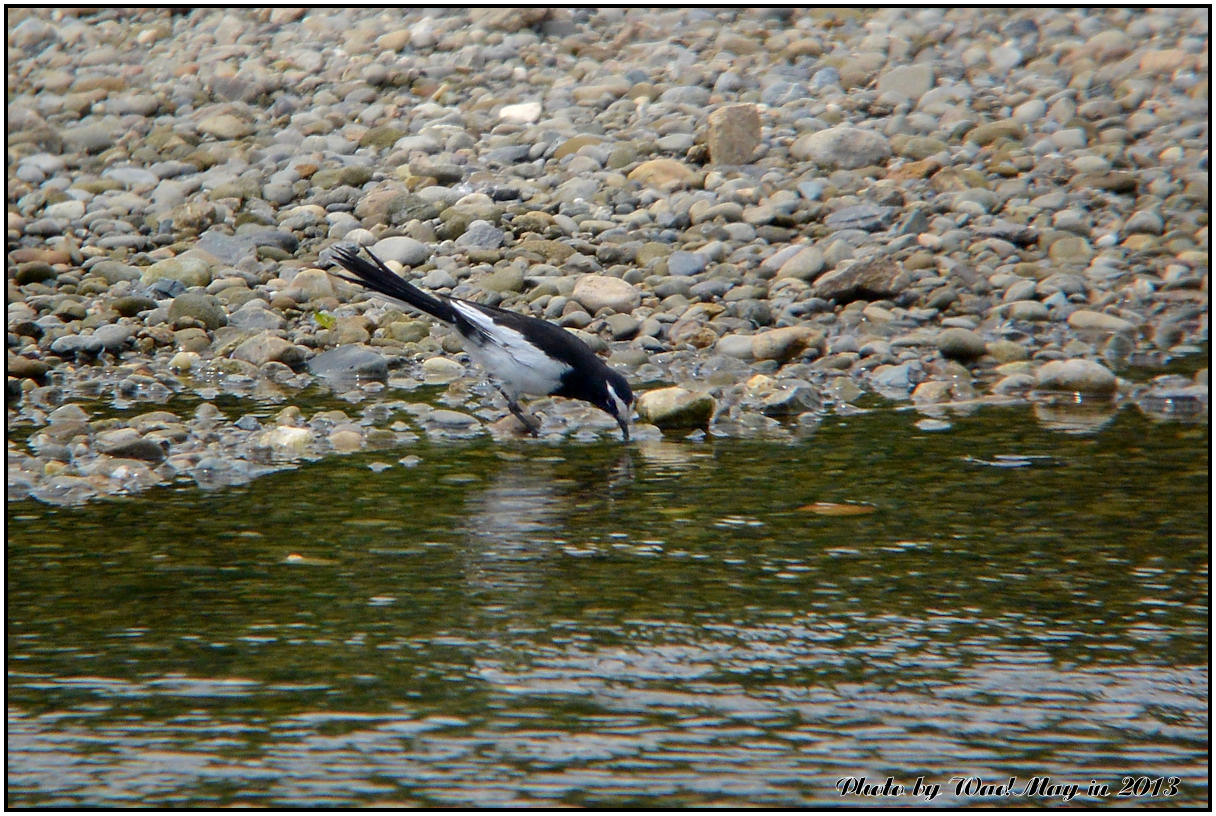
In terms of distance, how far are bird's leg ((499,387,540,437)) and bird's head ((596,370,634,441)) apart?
444 millimetres

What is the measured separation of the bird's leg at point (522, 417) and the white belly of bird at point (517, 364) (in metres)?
0.04

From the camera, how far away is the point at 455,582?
20.0 ft

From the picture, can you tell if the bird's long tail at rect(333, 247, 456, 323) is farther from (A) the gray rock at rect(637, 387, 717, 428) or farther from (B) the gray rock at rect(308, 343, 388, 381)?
(A) the gray rock at rect(637, 387, 717, 428)

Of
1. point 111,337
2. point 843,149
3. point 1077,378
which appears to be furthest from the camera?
point 843,149

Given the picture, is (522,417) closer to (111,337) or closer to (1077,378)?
(111,337)

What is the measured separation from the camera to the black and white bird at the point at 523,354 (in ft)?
28.5

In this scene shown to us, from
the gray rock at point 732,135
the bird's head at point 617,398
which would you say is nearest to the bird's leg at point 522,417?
the bird's head at point 617,398

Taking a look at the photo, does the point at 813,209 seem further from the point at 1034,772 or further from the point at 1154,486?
the point at 1034,772

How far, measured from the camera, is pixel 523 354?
28.6 feet

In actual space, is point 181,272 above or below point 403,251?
below

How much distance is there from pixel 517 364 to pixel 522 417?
1.09 ft

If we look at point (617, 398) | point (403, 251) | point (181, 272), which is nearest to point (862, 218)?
point (403, 251)

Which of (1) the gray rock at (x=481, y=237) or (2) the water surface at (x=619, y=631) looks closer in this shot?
(2) the water surface at (x=619, y=631)

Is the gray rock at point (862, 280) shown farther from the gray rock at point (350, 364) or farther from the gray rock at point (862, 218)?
the gray rock at point (350, 364)
